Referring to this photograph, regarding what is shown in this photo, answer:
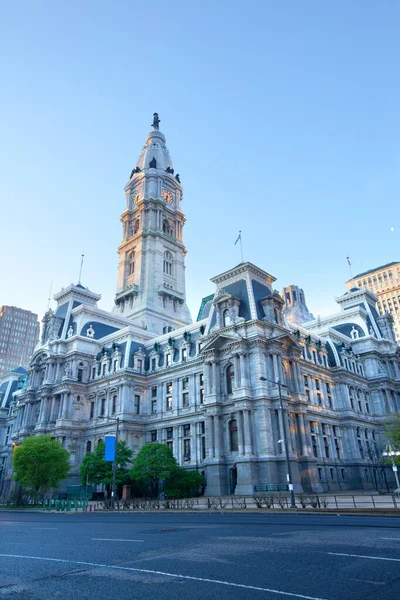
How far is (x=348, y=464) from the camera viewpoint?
6169 cm

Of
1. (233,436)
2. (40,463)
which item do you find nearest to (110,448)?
(233,436)

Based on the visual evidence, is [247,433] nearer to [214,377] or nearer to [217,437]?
[217,437]

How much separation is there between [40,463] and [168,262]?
5505 cm

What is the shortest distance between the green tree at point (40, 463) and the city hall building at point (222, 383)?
936 centimetres

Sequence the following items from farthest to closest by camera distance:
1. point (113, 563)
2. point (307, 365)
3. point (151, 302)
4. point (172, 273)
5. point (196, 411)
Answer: point (172, 273)
point (151, 302)
point (307, 365)
point (196, 411)
point (113, 563)

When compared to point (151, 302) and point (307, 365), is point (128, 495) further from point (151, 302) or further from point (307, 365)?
point (151, 302)

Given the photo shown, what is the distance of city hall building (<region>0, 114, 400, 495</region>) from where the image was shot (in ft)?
159

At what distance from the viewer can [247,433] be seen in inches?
1839

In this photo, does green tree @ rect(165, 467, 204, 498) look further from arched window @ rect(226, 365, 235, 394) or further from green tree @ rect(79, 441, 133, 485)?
arched window @ rect(226, 365, 235, 394)

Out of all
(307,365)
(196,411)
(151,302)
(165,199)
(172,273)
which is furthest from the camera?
(165,199)

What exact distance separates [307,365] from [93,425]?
110 ft

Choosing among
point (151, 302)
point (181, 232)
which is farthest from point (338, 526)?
point (181, 232)

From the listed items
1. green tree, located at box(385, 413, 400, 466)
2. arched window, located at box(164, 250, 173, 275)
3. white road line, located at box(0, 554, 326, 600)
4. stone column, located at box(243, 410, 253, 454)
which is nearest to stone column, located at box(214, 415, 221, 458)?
stone column, located at box(243, 410, 253, 454)

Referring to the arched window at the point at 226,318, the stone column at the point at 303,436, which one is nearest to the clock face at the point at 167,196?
the arched window at the point at 226,318
